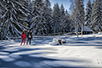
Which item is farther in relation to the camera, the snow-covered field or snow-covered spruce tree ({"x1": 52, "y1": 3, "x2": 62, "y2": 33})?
snow-covered spruce tree ({"x1": 52, "y1": 3, "x2": 62, "y2": 33})

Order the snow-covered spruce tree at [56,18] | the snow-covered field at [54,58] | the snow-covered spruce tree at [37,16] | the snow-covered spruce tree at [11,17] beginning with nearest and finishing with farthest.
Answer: the snow-covered field at [54,58]
the snow-covered spruce tree at [11,17]
the snow-covered spruce tree at [37,16]
the snow-covered spruce tree at [56,18]

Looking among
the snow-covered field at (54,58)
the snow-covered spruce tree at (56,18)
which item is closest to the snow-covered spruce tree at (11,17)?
the snow-covered field at (54,58)

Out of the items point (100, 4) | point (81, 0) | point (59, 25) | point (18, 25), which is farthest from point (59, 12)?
point (18, 25)

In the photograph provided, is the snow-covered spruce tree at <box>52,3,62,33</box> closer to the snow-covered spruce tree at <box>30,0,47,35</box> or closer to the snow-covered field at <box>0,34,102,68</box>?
the snow-covered spruce tree at <box>30,0,47,35</box>

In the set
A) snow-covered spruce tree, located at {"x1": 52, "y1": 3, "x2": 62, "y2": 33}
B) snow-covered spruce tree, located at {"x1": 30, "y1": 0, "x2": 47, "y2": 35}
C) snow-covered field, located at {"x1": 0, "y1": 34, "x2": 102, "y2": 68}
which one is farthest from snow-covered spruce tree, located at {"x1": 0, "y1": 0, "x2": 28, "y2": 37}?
snow-covered spruce tree, located at {"x1": 52, "y1": 3, "x2": 62, "y2": 33}

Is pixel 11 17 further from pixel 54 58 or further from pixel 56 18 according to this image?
pixel 56 18

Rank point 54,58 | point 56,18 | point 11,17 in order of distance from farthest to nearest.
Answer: point 56,18 → point 11,17 → point 54,58

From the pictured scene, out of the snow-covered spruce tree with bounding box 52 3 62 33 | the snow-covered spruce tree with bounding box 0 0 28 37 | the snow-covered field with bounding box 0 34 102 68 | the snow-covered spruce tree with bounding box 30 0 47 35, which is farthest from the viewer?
the snow-covered spruce tree with bounding box 52 3 62 33

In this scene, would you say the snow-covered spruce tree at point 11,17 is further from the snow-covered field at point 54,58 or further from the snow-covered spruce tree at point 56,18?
the snow-covered spruce tree at point 56,18

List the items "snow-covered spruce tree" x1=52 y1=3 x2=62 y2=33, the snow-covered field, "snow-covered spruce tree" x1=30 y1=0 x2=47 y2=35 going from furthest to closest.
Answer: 1. "snow-covered spruce tree" x1=52 y1=3 x2=62 y2=33
2. "snow-covered spruce tree" x1=30 y1=0 x2=47 y2=35
3. the snow-covered field

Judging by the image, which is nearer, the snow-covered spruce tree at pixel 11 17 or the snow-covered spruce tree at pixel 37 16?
the snow-covered spruce tree at pixel 11 17

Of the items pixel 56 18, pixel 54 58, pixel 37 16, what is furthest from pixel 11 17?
pixel 56 18

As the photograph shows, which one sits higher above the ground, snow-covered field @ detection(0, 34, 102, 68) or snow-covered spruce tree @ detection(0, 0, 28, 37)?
snow-covered spruce tree @ detection(0, 0, 28, 37)

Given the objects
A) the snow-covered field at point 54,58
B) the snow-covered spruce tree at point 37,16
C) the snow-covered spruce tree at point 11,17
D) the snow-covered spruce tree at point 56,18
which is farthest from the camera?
the snow-covered spruce tree at point 56,18
